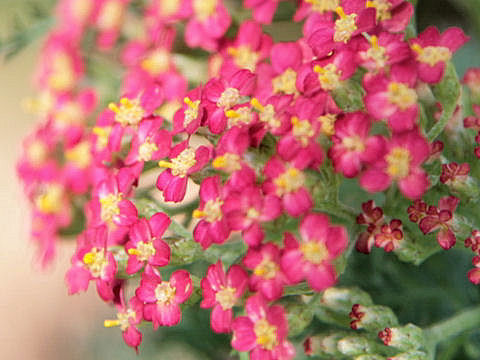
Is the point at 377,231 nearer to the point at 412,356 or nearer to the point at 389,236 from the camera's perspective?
the point at 389,236

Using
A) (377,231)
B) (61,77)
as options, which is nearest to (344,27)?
(377,231)

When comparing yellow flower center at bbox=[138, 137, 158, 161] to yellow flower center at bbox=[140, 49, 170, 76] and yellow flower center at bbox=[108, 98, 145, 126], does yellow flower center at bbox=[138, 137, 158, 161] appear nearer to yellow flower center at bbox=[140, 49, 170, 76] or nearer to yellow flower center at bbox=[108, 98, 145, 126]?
yellow flower center at bbox=[108, 98, 145, 126]

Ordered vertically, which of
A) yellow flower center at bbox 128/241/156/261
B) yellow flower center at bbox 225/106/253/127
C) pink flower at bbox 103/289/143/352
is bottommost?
pink flower at bbox 103/289/143/352

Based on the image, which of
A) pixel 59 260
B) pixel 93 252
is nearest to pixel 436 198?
pixel 93 252

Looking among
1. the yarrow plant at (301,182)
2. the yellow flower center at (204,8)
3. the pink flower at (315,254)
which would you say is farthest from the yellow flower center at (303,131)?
the yellow flower center at (204,8)

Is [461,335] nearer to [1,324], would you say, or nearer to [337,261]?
[337,261]

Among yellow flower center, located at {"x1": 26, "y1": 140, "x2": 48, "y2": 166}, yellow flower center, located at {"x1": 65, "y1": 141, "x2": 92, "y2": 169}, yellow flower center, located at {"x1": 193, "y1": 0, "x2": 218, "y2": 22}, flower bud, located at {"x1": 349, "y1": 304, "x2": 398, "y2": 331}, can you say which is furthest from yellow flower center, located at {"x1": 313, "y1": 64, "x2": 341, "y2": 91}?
yellow flower center, located at {"x1": 26, "y1": 140, "x2": 48, "y2": 166}
